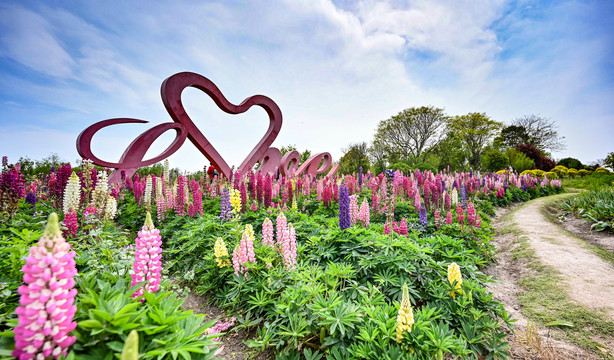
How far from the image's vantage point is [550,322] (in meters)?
3.35

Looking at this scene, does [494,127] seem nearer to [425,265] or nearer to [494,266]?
[494,266]

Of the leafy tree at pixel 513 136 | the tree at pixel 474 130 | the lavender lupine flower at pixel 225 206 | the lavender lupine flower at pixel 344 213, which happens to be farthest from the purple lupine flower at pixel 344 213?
the leafy tree at pixel 513 136

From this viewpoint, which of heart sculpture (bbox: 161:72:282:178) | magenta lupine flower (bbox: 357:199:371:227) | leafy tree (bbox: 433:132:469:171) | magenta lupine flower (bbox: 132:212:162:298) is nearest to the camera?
magenta lupine flower (bbox: 132:212:162:298)

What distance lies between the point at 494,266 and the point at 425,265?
10.5 feet

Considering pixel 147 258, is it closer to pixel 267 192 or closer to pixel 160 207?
pixel 267 192

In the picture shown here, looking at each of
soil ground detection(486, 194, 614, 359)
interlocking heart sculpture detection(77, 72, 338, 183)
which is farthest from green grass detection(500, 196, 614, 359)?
interlocking heart sculpture detection(77, 72, 338, 183)

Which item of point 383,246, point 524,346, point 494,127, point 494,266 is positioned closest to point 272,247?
point 383,246

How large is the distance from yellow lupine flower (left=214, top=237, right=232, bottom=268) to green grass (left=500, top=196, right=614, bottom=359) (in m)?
4.18

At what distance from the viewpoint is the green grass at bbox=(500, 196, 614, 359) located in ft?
10.0

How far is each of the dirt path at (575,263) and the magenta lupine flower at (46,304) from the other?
5540mm

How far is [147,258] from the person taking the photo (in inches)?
74.0

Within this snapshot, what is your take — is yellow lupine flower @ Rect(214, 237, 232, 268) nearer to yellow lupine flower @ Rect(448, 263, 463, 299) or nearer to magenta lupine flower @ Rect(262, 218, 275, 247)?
magenta lupine flower @ Rect(262, 218, 275, 247)

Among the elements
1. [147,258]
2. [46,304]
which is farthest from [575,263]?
[46,304]

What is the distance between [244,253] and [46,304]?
6.92ft
